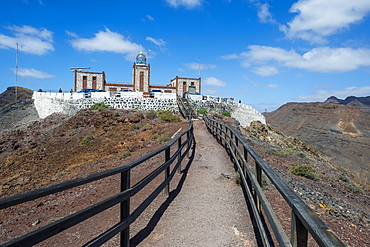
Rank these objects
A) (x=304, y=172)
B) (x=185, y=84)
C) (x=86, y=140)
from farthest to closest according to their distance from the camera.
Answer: (x=185, y=84), (x=86, y=140), (x=304, y=172)

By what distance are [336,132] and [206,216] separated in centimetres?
7463

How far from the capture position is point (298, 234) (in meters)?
2.10

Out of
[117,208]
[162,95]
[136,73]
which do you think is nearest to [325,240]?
[117,208]

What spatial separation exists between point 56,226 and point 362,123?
8883cm

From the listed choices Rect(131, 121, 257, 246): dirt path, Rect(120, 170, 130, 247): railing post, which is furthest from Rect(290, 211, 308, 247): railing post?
Rect(120, 170, 130, 247): railing post

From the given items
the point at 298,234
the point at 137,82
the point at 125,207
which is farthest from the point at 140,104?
the point at 298,234

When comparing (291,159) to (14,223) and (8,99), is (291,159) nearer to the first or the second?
(14,223)

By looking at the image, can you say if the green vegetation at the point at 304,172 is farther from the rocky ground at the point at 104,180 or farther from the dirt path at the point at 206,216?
the dirt path at the point at 206,216

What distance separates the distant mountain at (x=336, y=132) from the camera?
51994 mm

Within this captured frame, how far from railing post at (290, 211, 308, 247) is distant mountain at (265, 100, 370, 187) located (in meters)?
43.4

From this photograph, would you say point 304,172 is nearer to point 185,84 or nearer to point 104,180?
point 104,180

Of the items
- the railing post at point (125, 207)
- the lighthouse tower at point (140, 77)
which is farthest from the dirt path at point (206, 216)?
the lighthouse tower at point (140, 77)

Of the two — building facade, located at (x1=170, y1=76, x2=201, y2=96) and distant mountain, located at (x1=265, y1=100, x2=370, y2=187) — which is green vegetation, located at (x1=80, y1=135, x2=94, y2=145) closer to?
building facade, located at (x1=170, y1=76, x2=201, y2=96)

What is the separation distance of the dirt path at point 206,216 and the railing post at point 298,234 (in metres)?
1.98
